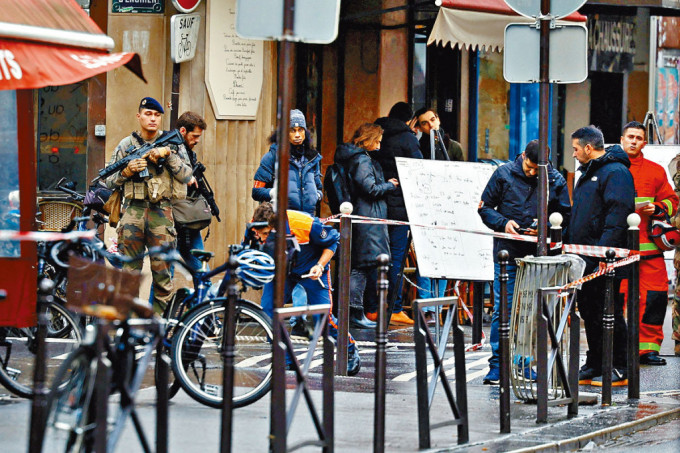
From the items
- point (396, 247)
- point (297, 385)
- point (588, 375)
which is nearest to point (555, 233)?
point (588, 375)

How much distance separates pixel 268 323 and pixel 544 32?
9.39ft

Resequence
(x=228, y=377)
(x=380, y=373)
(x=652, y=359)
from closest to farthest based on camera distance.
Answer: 1. (x=228, y=377)
2. (x=380, y=373)
3. (x=652, y=359)

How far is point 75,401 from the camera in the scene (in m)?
5.83

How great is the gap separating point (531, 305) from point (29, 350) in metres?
3.42

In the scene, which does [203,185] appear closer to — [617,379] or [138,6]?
[138,6]

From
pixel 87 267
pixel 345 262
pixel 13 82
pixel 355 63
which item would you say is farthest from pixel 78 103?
pixel 87 267

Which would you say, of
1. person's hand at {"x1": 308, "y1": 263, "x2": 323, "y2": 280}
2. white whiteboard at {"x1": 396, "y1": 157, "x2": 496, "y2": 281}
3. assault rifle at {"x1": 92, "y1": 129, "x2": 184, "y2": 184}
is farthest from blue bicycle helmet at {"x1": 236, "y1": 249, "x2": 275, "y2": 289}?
white whiteboard at {"x1": 396, "y1": 157, "x2": 496, "y2": 281}

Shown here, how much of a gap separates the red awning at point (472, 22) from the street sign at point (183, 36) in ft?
8.32

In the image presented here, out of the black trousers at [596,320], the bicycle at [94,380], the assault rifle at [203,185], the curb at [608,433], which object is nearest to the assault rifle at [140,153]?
the assault rifle at [203,185]

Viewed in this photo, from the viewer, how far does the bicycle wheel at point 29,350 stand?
897 centimetres

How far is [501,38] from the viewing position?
48.3ft

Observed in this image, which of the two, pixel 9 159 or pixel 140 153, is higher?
pixel 140 153

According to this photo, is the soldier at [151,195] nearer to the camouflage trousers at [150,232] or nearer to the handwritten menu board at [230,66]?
the camouflage trousers at [150,232]

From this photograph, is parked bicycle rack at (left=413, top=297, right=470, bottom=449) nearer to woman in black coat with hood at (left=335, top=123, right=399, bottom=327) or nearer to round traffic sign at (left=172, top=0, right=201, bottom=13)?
woman in black coat with hood at (left=335, top=123, right=399, bottom=327)
